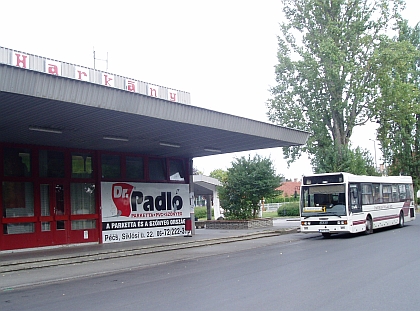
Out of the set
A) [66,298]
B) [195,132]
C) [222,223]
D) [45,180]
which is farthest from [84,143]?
[222,223]

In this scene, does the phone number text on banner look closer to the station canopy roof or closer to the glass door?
the glass door

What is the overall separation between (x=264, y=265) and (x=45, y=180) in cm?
973

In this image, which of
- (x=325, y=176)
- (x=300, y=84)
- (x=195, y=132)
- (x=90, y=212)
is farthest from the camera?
(x=300, y=84)

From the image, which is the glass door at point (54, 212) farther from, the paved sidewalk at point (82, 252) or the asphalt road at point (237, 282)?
the asphalt road at point (237, 282)

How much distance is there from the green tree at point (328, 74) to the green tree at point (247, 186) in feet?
21.0

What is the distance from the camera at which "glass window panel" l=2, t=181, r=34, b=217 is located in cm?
1792

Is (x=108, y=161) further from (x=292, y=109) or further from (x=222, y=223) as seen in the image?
(x=292, y=109)

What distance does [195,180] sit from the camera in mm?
34906

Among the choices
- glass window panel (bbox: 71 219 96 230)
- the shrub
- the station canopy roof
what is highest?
the station canopy roof

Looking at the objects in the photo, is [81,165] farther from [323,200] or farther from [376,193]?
[376,193]

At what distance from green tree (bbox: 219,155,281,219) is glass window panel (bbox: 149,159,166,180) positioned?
6.66 metres

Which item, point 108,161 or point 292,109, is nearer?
point 108,161

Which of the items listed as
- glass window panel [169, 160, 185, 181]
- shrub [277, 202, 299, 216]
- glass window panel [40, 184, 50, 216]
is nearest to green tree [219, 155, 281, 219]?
glass window panel [169, 160, 185, 181]

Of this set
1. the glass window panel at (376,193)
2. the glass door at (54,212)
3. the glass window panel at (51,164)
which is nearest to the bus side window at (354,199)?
the glass window panel at (376,193)
